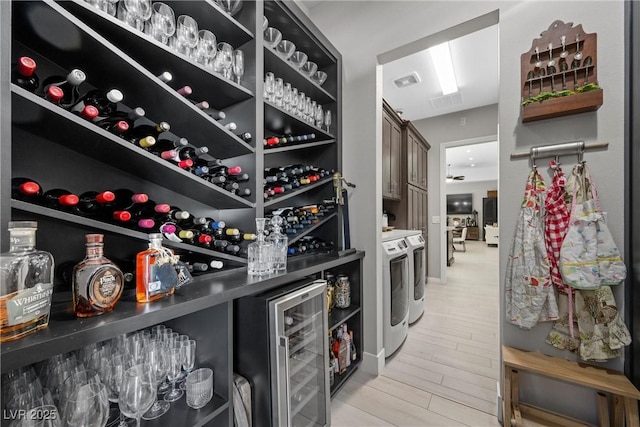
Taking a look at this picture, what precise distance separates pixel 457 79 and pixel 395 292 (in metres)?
3.25

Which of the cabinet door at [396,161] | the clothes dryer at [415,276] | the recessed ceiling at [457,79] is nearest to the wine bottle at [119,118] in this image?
the clothes dryer at [415,276]

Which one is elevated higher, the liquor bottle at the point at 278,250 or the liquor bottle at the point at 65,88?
the liquor bottle at the point at 65,88

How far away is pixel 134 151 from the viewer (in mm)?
982

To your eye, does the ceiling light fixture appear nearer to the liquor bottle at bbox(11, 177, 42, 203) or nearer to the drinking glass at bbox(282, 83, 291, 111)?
the drinking glass at bbox(282, 83, 291, 111)

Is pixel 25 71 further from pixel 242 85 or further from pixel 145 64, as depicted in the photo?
pixel 242 85

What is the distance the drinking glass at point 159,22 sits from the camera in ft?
3.72

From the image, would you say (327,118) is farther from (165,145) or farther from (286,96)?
(165,145)

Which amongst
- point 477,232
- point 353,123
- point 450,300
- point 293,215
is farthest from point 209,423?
point 477,232

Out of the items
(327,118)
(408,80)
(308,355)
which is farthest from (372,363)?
(408,80)

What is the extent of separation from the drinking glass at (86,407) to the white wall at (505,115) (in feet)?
5.67

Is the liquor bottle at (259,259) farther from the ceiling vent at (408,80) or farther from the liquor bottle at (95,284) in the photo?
the ceiling vent at (408,80)

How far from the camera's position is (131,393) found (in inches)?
32.6

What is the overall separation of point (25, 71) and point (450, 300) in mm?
4554

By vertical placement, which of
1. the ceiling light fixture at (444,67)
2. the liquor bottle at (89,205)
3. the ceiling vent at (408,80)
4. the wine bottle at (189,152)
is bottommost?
the liquor bottle at (89,205)
